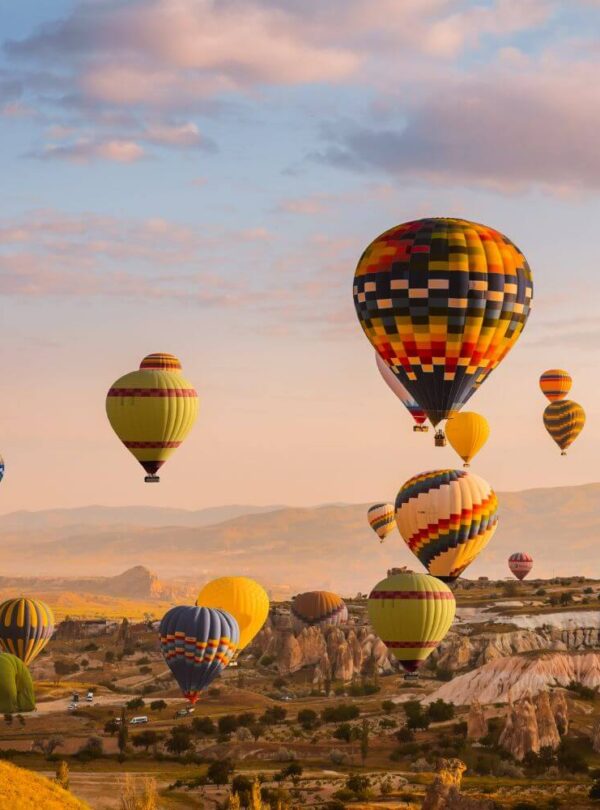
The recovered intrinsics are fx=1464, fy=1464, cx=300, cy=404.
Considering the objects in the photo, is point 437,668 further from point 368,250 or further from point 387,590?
point 368,250

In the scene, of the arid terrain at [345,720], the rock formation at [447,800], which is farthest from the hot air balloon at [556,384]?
the rock formation at [447,800]

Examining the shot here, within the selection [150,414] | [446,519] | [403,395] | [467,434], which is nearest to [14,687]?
[150,414]

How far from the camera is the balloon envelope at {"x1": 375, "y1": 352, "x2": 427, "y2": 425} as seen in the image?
104 meters

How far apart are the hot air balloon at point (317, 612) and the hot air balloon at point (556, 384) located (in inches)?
1399

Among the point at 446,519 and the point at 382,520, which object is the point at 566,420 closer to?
the point at 382,520

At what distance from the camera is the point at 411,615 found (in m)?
98.0

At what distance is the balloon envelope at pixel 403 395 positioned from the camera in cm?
10394

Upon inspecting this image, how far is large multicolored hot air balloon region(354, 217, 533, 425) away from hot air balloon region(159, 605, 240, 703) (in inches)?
1137

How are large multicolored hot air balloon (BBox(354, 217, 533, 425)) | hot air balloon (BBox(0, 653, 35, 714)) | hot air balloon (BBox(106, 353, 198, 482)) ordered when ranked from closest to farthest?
large multicolored hot air balloon (BBox(354, 217, 533, 425)), hot air balloon (BBox(106, 353, 198, 482)), hot air balloon (BBox(0, 653, 35, 714))

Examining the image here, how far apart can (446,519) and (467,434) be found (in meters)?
30.9

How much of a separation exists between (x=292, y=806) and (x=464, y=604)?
9369cm

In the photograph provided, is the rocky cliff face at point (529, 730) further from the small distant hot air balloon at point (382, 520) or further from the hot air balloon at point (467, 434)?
the small distant hot air balloon at point (382, 520)

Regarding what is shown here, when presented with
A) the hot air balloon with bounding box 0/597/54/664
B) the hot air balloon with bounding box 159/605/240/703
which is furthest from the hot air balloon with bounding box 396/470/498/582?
the hot air balloon with bounding box 0/597/54/664

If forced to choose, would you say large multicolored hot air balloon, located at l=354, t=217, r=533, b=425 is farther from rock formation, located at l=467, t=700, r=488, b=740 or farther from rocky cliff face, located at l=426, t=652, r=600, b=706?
rocky cliff face, located at l=426, t=652, r=600, b=706
